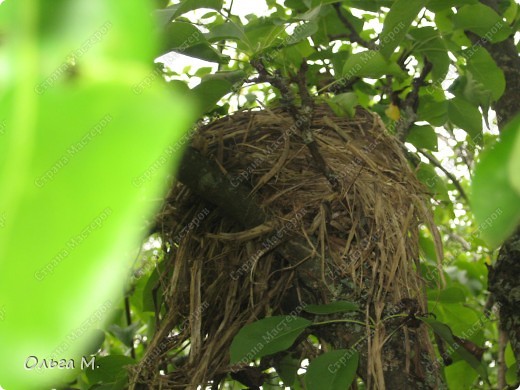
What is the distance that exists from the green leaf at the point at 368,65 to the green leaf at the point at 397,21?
0.02 m

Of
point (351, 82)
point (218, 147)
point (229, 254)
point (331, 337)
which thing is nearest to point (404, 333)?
point (331, 337)

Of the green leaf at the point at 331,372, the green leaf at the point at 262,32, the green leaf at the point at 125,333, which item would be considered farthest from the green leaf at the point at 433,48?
the green leaf at the point at 125,333

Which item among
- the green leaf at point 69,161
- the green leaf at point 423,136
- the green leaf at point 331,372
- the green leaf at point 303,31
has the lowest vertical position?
the green leaf at point 331,372

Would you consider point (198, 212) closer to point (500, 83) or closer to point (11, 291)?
point (500, 83)

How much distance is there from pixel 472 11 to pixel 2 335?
1327 millimetres

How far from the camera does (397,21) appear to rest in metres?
1.03

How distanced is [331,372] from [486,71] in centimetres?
76

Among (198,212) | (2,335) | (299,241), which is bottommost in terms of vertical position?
(299,241)

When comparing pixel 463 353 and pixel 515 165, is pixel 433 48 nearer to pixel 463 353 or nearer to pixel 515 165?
pixel 463 353

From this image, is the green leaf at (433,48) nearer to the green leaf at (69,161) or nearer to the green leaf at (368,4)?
the green leaf at (368,4)

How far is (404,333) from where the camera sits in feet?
3.39

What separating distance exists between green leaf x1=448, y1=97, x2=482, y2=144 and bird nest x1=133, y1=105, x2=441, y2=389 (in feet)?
0.61

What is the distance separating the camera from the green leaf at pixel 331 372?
0.95 meters

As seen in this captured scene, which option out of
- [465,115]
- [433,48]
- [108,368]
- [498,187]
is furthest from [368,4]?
[498,187]
